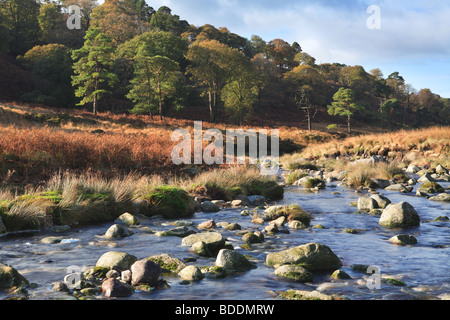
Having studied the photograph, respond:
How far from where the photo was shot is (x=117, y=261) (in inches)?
185

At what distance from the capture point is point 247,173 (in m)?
13.1

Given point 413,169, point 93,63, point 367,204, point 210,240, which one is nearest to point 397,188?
point 367,204

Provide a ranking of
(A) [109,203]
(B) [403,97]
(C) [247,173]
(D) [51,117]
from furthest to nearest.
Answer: (B) [403,97] < (D) [51,117] < (C) [247,173] < (A) [109,203]

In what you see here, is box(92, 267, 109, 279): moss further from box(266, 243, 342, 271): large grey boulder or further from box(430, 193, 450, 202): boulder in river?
box(430, 193, 450, 202): boulder in river

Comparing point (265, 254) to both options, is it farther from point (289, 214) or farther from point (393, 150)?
point (393, 150)

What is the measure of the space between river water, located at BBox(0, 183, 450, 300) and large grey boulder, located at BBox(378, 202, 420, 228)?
22 centimetres

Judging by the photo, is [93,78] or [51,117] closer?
[51,117]

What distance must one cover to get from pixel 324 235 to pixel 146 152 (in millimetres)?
8012

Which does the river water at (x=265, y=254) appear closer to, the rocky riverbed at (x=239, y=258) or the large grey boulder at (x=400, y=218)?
the rocky riverbed at (x=239, y=258)

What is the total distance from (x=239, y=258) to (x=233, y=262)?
12 cm

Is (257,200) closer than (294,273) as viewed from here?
No

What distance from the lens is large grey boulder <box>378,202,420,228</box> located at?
799 centimetres
